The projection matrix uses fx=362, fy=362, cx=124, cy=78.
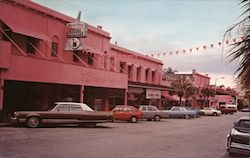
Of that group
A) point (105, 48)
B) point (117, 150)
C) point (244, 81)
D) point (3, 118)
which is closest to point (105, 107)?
point (105, 48)

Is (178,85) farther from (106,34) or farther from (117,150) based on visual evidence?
(117,150)

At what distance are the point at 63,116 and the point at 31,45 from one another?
858 centimetres

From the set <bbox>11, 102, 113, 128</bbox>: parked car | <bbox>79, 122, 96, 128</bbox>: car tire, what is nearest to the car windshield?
<bbox>11, 102, 113, 128</bbox>: parked car

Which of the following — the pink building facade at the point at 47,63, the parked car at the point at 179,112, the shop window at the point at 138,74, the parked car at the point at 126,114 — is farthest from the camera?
the shop window at the point at 138,74

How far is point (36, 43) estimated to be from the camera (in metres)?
28.2

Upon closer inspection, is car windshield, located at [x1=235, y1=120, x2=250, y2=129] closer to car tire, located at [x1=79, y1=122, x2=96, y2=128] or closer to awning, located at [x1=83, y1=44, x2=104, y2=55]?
car tire, located at [x1=79, y1=122, x2=96, y2=128]

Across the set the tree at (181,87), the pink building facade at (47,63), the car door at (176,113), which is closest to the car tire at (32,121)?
the pink building facade at (47,63)

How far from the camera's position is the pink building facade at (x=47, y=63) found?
23.4 m

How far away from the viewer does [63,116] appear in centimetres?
2155

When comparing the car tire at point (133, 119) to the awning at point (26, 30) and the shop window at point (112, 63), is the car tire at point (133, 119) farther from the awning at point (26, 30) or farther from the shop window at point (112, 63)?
the shop window at point (112, 63)

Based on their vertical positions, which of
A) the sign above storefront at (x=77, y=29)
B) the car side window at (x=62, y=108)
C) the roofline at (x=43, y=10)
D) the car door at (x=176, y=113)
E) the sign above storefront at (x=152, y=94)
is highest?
the roofline at (x=43, y=10)

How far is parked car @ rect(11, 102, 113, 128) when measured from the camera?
2052 cm

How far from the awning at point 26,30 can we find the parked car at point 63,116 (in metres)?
6.89

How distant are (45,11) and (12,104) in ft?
25.2
